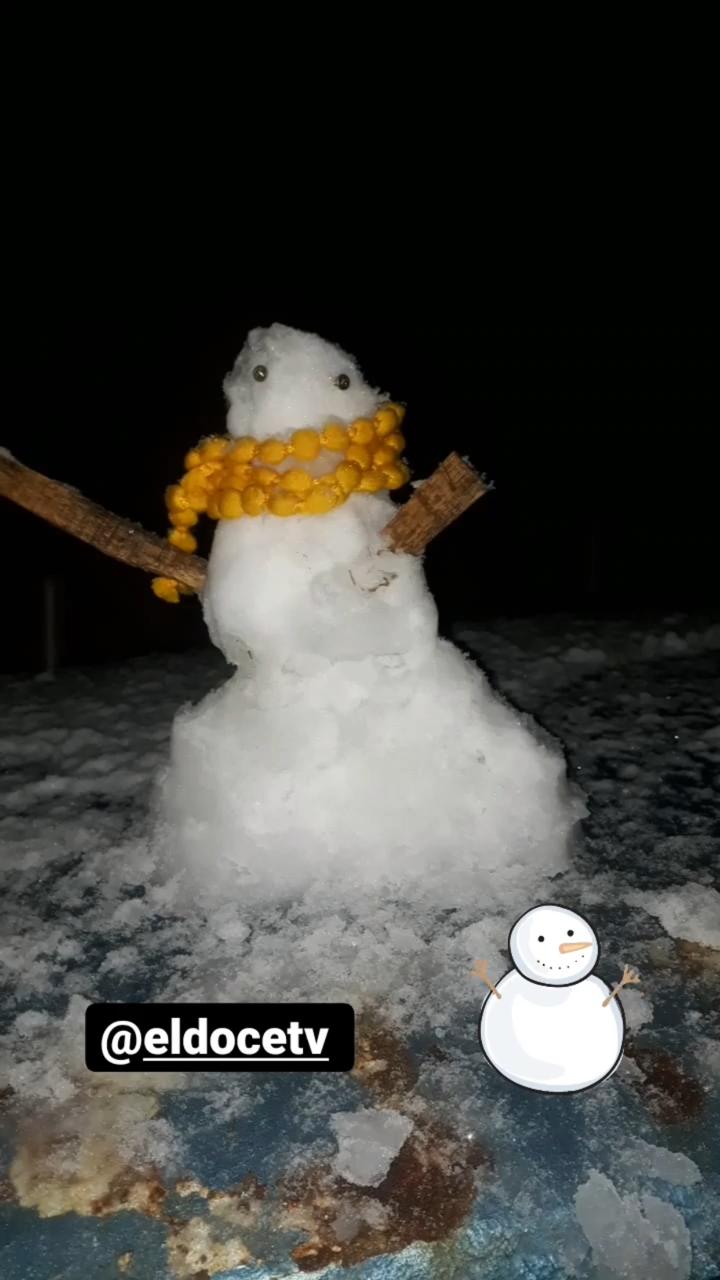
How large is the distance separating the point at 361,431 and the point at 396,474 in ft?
0.43

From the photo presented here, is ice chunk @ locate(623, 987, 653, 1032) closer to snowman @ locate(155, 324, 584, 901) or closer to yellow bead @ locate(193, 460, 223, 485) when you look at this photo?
A: snowman @ locate(155, 324, 584, 901)

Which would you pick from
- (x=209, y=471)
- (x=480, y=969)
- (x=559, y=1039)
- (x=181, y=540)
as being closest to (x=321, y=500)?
(x=209, y=471)

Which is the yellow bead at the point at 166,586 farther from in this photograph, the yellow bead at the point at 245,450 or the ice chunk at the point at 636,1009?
the ice chunk at the point at 636,1009

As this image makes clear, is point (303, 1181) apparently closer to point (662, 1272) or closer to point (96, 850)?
Result: point (662, 1272)

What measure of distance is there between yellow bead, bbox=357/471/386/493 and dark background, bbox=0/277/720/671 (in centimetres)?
408

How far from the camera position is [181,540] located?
206 cm

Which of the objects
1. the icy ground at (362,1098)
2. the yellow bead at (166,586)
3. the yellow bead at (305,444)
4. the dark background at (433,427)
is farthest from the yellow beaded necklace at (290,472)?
the dark background at (433,427)

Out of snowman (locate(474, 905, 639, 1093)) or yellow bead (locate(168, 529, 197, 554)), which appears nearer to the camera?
snowman (locate(474, 905, 639, 1093))

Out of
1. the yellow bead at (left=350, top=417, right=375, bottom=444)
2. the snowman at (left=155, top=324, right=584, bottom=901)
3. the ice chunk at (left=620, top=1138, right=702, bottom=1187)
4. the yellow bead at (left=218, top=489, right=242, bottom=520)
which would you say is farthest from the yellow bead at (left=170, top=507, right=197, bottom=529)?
the ice chunk at (left=620, top=1138, right=702, bottom=1187)

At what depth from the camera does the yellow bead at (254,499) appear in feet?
6.21

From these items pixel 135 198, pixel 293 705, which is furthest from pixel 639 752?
pixel 135 198

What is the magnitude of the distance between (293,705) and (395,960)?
593 mm

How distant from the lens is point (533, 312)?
14.8m

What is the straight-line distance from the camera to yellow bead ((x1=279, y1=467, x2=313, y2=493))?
73.0 inches
